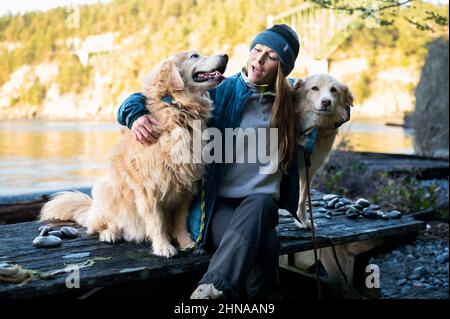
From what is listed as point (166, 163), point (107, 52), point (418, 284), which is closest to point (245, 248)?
point (166, 163)

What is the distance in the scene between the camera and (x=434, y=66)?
8422 millimetres

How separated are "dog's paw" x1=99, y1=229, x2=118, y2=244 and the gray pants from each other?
49cm

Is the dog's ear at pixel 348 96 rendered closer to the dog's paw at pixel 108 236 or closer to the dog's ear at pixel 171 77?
the dog's ear at pixel 171 77

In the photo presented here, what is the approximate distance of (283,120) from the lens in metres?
2.16

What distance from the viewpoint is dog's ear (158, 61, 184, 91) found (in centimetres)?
204

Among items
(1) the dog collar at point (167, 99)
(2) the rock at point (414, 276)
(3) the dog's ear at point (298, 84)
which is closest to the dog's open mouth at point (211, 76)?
(1) the dog collar at point (167, 99)

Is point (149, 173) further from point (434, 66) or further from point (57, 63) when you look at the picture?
point (57, 63)

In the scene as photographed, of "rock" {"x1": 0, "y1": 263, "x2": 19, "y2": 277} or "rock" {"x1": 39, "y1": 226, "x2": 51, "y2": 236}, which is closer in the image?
"rock" {"x1": 0, "y1": 263, "x2": 19, "y2": 277}

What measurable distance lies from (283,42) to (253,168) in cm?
61

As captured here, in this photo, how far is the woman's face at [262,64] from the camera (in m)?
2.15

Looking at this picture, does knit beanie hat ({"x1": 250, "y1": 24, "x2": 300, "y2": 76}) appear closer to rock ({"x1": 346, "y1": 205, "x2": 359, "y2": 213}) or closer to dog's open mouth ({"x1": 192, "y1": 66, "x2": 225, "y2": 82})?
dog's open mouth ({"x1": 192, "y1": 66, "x2": 225, "y2": 82})

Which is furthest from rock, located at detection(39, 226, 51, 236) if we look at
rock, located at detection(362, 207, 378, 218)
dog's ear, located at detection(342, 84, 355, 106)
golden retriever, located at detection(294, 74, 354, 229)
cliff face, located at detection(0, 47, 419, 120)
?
cliff face, located at detection(0, 47, 419, 120)

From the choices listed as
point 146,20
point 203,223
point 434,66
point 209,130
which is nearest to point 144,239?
point 203,223

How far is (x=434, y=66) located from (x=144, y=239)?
7776 mm
